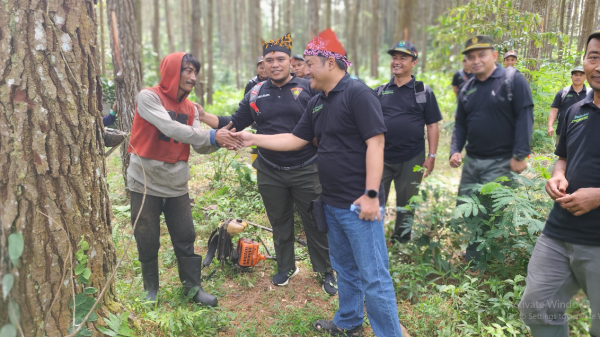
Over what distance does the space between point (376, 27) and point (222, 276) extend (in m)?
18.0

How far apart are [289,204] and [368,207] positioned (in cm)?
160

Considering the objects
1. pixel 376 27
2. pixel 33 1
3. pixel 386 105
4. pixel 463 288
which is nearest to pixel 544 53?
pixel 386 105

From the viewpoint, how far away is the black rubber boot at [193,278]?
3.59 meters

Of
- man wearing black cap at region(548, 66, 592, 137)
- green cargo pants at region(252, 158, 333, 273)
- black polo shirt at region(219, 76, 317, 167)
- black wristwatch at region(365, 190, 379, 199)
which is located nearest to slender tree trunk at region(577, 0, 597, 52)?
man wearing black cap at region(548, 66, 592, 137)

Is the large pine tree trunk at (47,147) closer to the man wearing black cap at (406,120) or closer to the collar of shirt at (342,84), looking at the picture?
the collar of shirt at (342,84)

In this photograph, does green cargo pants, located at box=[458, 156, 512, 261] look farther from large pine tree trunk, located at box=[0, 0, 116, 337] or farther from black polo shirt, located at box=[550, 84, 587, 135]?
large pine tree trunk, located at box=[0, 0, 116, 337]

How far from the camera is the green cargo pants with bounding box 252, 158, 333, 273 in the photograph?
3871mm

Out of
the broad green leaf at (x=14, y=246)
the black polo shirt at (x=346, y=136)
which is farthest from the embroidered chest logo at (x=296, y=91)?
the broad green leaf at (x=14, y=246)

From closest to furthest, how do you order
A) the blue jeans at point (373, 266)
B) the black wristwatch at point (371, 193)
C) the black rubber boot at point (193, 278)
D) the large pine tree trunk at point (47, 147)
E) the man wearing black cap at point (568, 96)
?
1. the large pine tree trunk at point (47, 147)
2. the black wristwatch at point (371, 193)
3. the blue jeans at point (373, 266)
4. the black rubber boot at point (193, 278)
5. the man wearing black cap at point (568, 96)

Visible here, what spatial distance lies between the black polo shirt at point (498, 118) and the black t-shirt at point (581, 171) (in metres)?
1.45

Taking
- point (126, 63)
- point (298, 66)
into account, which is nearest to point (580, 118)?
point (298, 66)

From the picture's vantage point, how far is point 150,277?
3555 millimetres

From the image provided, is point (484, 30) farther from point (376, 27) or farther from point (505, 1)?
point (376, 27)

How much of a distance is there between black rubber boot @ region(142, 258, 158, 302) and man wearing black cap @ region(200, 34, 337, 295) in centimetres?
121
